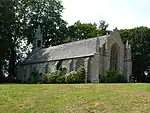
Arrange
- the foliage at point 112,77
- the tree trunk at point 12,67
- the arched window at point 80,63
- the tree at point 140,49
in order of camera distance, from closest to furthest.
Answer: the foliage at point 112,77, the arched window at point 80,63, the tree trunk at point 12,67, the tree at point 140,49

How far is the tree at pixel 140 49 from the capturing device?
6056 cm

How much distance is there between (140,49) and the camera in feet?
201

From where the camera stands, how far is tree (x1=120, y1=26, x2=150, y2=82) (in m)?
60.6

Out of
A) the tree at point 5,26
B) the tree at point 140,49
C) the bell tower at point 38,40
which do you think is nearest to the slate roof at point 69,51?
the bell tower at point 38,40

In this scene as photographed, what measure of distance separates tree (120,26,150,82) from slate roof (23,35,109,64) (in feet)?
43.8

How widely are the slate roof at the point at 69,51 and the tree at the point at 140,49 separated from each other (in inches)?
526

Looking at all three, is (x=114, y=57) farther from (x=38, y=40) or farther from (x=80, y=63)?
(x=38, y=40)

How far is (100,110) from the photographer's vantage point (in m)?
18.3

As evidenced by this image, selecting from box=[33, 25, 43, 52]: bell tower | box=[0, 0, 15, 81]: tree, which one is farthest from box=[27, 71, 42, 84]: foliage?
box=[33, 25, 43, 52]: bell tower

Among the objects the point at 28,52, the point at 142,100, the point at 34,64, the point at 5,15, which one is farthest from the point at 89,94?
the point at 28,52

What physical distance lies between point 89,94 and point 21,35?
39.9m

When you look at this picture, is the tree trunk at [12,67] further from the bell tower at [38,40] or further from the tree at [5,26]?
the bell tower at [38,40]

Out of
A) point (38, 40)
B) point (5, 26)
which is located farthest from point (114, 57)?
point (38, 40)

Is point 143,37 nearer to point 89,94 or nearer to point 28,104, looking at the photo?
point 89,94
